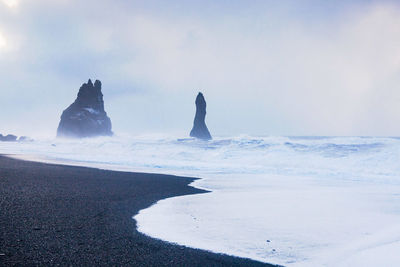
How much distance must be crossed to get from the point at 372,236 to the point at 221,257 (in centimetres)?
225

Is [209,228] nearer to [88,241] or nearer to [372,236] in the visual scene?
[88,241]

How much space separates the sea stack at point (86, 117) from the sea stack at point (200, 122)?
25887 mm

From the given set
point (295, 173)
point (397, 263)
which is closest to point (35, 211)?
point (397, 263)

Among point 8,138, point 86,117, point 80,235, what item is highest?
point 86,117

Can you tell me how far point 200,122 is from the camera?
72125 millimetres

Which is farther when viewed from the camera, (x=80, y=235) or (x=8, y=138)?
(x=8, y=138)

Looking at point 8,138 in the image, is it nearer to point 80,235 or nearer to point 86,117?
point 86,117

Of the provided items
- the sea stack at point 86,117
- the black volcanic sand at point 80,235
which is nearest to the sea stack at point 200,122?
the sea stack at point 86,117

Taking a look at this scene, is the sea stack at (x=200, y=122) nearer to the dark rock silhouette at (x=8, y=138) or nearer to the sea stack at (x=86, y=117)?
the sea stack at (x=86, y=117)

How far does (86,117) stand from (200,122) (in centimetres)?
3006

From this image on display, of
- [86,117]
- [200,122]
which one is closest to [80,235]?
[200,122]

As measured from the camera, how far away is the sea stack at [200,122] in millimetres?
71375

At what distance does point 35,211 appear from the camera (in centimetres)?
491

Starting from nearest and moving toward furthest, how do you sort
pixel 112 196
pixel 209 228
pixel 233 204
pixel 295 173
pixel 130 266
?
pixel 130 266 → pixel 209 228 → pixel 233 204 → pixel 112 196 → pixel 295 173
